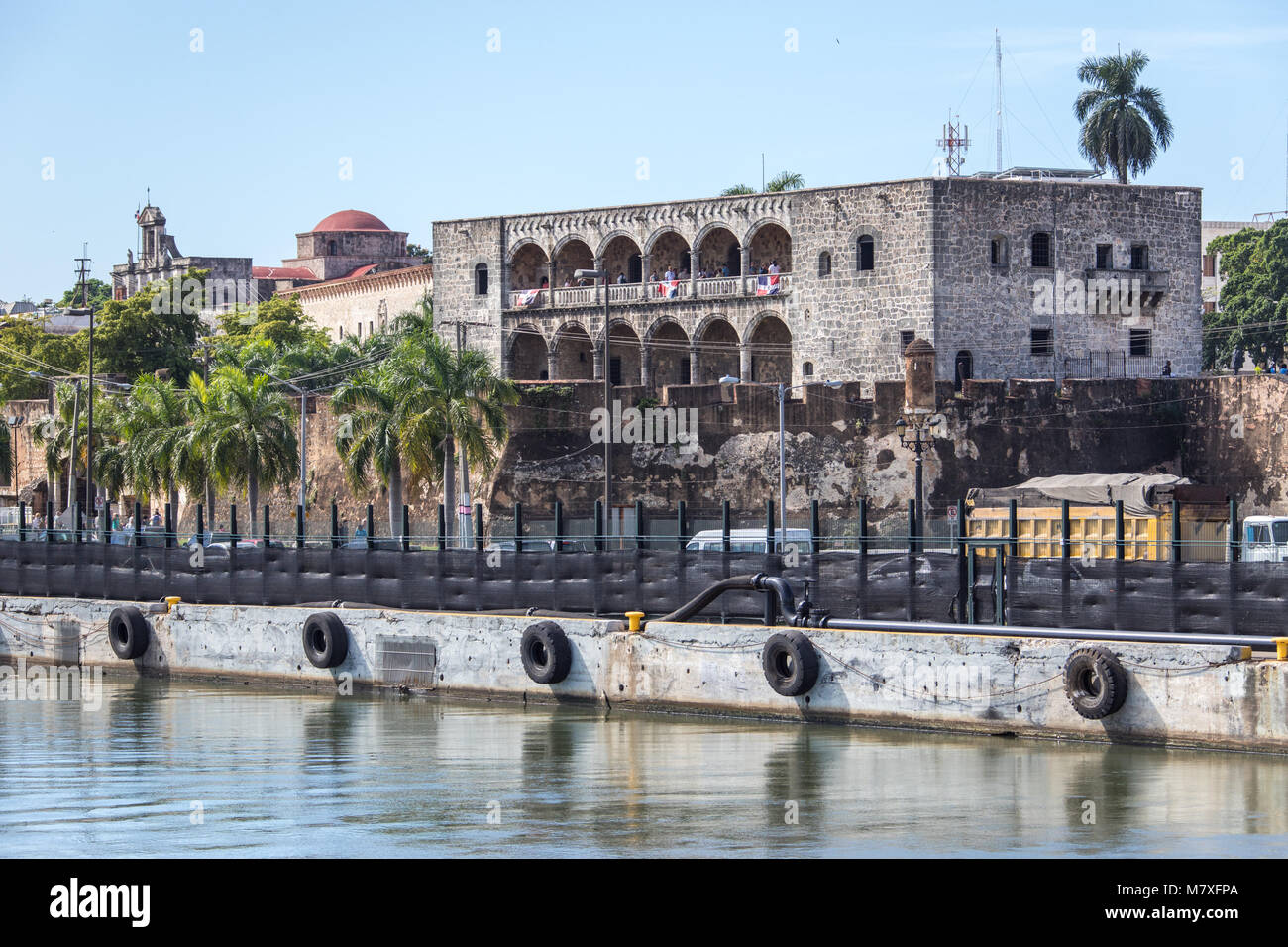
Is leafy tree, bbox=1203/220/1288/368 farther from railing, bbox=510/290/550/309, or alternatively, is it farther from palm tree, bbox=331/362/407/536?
palm tree, bbox=331/362/407/536

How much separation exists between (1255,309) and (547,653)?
73.8 metres

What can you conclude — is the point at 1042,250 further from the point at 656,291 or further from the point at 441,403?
the point at 441,403

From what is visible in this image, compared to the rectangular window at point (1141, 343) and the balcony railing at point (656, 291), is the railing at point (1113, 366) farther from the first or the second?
the balcony railing at point (656, 291)

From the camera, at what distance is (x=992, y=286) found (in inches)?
2712

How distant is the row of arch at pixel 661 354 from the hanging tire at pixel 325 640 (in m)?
42.7

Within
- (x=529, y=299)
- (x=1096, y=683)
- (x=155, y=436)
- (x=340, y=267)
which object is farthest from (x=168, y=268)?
(x=1096, y=683)

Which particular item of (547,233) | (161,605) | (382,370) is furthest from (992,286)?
(161,605)

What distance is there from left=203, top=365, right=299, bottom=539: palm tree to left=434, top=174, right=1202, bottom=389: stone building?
1697cm

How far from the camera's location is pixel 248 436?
177 feet

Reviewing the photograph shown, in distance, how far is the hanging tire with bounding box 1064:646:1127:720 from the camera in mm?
23172

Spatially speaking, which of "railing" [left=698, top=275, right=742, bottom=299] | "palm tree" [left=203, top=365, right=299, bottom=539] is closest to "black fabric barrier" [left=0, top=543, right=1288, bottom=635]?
"palm tree" [left=203, top=365, right=299, bottom=539]

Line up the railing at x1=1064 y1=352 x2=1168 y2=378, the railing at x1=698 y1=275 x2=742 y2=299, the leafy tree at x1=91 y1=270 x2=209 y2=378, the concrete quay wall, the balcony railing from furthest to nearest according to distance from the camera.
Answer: the leafy tree at x1=91 y1=270 x2=209 y2=378 < the railing at x1=698 y1=275 x2=742 y2=299 < the balcony railing < the railing at x1=1064 y1=352 x2=1168 y2=378 < the concrete quay wall

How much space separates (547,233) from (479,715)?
51.6 m
